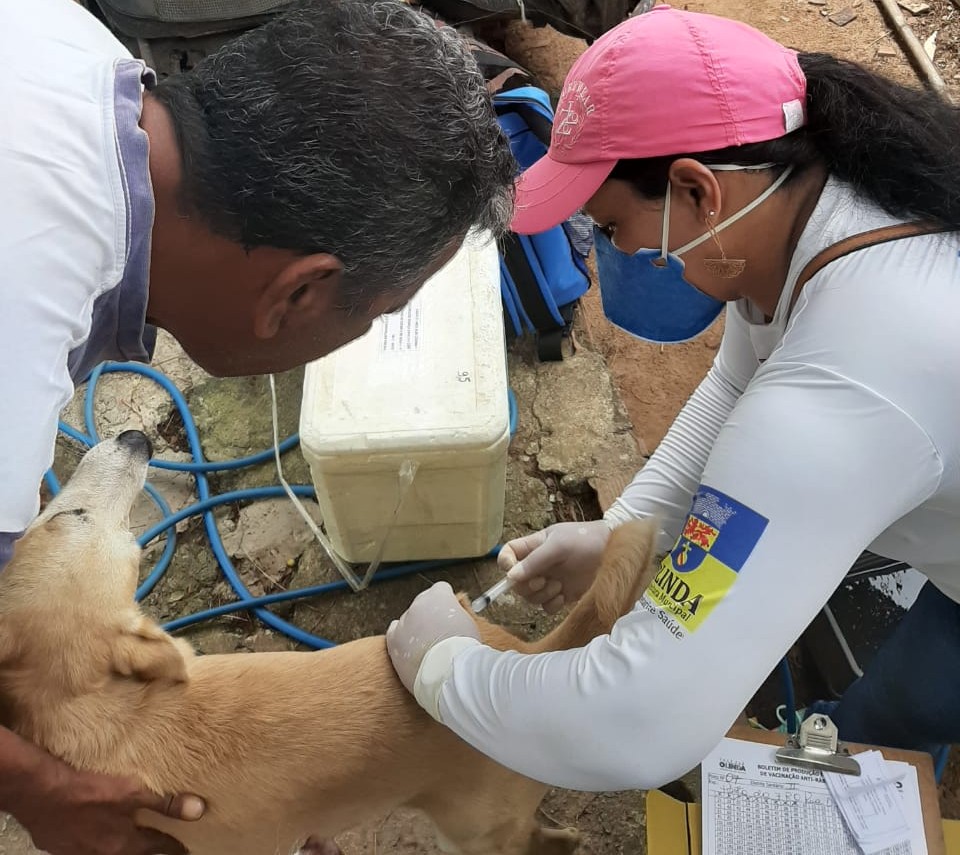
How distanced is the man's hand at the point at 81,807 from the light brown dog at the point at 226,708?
0.03 metres

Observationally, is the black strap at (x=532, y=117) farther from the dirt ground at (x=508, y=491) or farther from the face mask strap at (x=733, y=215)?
the face mask strap at (x=733, y=215)

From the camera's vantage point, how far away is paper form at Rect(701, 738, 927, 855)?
151cm

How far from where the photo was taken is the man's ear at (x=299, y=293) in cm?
106

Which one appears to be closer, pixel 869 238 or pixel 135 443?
pixel 869 238

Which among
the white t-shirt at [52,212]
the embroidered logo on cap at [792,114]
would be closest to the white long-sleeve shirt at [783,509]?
the embroidered logo on cap at [792,114]

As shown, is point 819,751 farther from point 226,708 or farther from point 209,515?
point 209,515

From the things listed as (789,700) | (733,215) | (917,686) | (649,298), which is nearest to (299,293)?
(733,215)

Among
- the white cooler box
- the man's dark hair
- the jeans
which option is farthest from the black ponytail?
the jeans

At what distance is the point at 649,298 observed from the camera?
1.97 metres

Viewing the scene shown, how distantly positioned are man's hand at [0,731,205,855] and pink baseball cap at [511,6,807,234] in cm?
133

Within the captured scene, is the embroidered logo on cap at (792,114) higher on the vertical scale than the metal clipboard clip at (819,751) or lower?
higher

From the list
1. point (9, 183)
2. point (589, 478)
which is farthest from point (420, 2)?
point (9, 183)

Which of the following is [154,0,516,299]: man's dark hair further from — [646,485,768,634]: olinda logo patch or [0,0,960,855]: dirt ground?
[0,0,960,855]: dirt ground

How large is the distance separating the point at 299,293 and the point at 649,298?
111 cm
